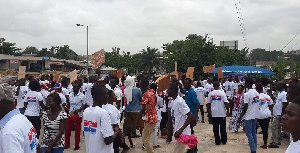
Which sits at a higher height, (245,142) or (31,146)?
(31,146)

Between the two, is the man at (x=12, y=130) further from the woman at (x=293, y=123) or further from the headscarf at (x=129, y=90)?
the headscarf at (x=129, y=90)

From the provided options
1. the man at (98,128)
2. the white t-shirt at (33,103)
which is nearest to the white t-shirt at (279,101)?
the man at (98,128)

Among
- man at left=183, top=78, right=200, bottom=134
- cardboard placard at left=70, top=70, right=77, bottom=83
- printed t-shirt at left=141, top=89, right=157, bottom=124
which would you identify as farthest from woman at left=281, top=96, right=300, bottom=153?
cardboard placard at left=70, top=70, right=77, bottom=83

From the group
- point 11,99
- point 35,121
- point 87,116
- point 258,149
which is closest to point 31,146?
point 11,99

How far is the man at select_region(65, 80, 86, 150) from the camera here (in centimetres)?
878

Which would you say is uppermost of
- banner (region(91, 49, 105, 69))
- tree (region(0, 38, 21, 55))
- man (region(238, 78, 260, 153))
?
tree (region(0, 38, 21, 55))

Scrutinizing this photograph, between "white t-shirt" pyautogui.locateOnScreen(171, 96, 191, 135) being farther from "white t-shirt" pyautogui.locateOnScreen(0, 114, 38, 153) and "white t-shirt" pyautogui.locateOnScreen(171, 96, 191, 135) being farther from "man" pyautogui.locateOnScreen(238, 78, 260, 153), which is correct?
"white t-shirt" pyautogui.locateOnScreen(0, 114, 38, 153)

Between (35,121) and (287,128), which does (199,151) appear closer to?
(35,121)

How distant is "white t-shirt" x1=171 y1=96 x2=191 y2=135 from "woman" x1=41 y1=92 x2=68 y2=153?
201 centimetres

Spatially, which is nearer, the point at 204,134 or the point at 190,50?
the point at 204,134

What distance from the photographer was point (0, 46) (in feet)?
187

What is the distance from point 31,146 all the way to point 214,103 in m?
6.80

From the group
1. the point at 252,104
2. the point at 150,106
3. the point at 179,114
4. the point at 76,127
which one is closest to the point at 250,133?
the point at 252,104

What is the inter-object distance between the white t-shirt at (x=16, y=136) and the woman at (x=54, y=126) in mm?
2134
